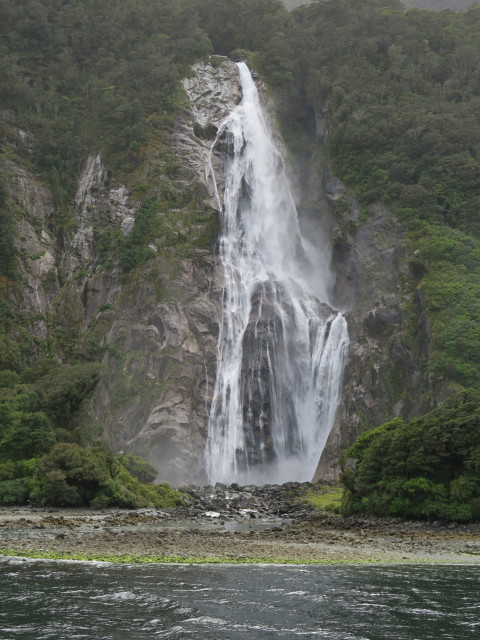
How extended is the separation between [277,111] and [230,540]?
2723 inches

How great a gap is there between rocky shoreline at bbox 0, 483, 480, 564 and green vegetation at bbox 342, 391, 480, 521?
0.79 metres

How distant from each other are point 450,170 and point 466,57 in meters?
19.9

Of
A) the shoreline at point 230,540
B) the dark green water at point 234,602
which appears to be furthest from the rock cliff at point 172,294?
the dark green water at point 234,602

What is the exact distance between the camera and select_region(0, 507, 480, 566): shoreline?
19.3m

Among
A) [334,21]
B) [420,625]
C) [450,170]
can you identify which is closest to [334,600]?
[420,625]

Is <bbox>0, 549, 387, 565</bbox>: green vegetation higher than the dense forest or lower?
lower

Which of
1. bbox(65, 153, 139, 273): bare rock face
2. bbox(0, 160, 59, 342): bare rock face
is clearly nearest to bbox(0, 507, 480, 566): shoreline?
bbox(0, 160, 59, 342): bare rock face

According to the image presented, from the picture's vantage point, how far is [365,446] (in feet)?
111

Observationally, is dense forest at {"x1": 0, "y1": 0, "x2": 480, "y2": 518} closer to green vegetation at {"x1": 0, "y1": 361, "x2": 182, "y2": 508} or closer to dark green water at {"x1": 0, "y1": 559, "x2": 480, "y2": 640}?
green vegetation at {"x1": 0, "y1": 361, "x2": 182, "y2": 508}

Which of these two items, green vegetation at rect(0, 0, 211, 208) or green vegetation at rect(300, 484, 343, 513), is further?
green vegetation at rect(0, 0, 211, 208)

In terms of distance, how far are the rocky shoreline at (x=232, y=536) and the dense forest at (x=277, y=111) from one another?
39.1ft

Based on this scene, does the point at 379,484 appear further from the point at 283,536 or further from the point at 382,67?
the point at 382,67

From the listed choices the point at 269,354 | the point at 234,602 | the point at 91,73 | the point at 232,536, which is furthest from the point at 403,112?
the point at 234,602

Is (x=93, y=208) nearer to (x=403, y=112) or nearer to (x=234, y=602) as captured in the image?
(x=403, y=112)
